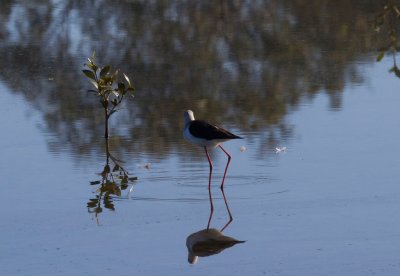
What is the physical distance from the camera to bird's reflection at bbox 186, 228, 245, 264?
237 inches

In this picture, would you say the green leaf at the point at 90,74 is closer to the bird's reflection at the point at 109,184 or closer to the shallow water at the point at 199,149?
the shallow water at the point at 199,149

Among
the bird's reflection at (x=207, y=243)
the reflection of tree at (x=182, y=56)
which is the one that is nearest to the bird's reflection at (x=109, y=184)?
the reflection of tree at (x=182, y=56)

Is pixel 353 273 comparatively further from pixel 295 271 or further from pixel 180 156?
pixel 180 156

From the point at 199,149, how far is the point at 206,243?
107 inches

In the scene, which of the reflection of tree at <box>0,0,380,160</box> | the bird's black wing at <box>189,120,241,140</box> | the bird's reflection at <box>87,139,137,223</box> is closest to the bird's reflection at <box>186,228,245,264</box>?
the bird's reflection at <box>87,139,137,223</box>

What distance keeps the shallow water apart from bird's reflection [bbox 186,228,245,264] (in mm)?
60

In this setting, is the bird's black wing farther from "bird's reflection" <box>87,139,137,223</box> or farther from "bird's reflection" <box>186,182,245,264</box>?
"bird's reflection" <box>186,182,245,264</box>

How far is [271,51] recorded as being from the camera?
42.6 feet

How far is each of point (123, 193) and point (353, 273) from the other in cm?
234

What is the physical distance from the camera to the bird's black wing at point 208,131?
7.80 m

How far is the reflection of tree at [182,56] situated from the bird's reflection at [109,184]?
582mm

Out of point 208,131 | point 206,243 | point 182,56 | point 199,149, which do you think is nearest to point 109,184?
point 208,131

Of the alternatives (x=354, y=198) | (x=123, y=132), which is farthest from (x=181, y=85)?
(x=354, y=198)

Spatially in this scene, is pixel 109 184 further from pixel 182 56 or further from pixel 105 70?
pixel 182 56
